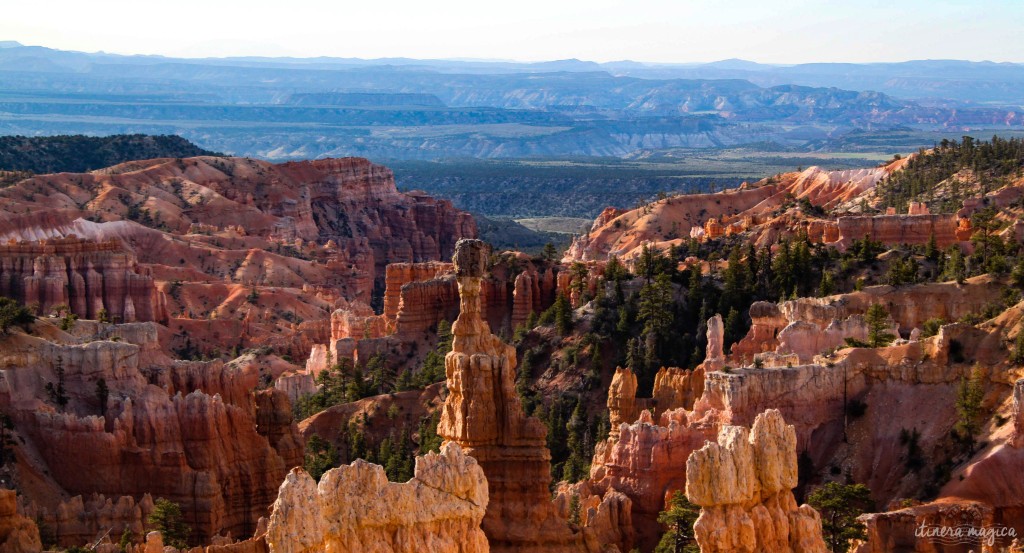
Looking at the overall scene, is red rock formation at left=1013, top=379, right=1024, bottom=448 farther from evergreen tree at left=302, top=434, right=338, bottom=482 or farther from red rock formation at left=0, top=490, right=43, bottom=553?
red rock formation at left=0, top=490, right=43, bottom=553

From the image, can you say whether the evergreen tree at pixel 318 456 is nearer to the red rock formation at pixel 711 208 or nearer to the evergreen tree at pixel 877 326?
the evergreen tree at pixel 877 326

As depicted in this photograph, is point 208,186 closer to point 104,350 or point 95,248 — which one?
point 95,248

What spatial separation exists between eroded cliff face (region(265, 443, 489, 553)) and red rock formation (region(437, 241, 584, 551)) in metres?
7.05

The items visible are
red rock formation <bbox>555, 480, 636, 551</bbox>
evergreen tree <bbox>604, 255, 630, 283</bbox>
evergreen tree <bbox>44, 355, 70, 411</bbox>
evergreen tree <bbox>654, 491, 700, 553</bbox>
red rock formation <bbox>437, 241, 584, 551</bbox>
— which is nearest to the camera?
red rock formation <bbox>437, 241, 584, 551</bbox>

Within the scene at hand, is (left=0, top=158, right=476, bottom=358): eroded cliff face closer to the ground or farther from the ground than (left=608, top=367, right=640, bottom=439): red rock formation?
closer to the ground

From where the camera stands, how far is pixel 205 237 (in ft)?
504

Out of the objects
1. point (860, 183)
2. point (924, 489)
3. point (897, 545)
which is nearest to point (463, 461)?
point (897, 545)

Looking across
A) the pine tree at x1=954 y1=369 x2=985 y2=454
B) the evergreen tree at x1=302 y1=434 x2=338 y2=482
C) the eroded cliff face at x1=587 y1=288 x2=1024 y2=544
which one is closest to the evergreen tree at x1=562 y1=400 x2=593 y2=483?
the eroded cliff face at x1=587 y1=288 x2=1024 y2=544

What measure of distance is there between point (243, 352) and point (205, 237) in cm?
4644

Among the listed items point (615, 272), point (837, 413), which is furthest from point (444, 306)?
point (837, 413)

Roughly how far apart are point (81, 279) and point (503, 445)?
7085 cm

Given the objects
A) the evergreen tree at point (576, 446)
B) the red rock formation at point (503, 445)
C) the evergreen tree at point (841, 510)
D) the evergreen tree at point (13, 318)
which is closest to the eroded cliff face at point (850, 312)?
the evergreen tree at point (576, 446)

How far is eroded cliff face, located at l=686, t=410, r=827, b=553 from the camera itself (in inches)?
1268

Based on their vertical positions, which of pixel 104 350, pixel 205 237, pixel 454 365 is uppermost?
pixel 454 365
